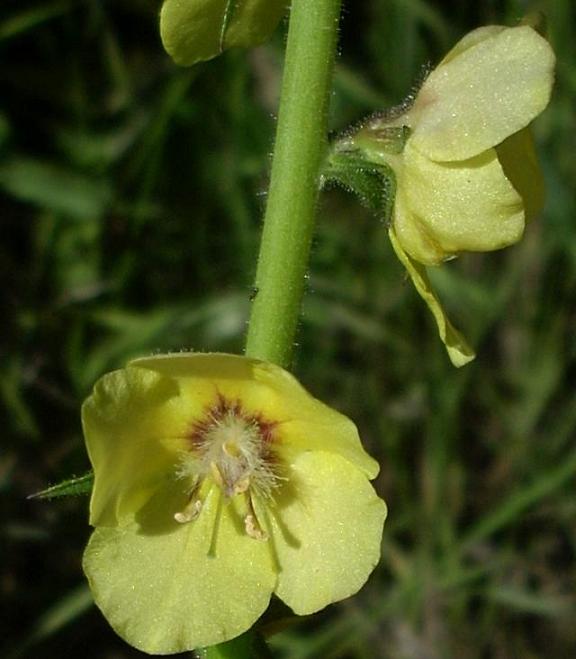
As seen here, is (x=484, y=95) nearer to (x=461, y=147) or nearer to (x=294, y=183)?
(x=461, y=147)

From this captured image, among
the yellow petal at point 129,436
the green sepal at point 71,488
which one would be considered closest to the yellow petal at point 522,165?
the yellow petal at point 129,436

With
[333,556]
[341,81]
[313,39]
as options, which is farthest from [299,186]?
[341,81]

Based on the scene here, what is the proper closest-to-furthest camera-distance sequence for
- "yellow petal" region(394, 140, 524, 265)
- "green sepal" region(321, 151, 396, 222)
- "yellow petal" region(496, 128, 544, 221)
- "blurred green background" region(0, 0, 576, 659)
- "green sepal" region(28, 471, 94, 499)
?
"green sepal" region(28, 471, 94, 499) → "yellow petal" region(394, 140, 524, 265) → "green sepal" region(321, 151, 396, 222) → "yellow petal" region(496, 128, 544, 221) → "blurred green background" region(0, 0, 576, 659)

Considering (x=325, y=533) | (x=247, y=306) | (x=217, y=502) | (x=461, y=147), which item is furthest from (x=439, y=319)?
(x=247, y=306)

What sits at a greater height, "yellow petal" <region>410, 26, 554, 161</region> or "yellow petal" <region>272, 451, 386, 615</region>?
"yellow petal" <region>410, 26, 554, 161</region>

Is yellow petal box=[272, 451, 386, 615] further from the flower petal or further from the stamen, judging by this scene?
the flower petal

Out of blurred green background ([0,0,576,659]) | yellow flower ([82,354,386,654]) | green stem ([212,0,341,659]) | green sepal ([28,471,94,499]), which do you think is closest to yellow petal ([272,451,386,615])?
yellow flower ([82,354,386,654])
